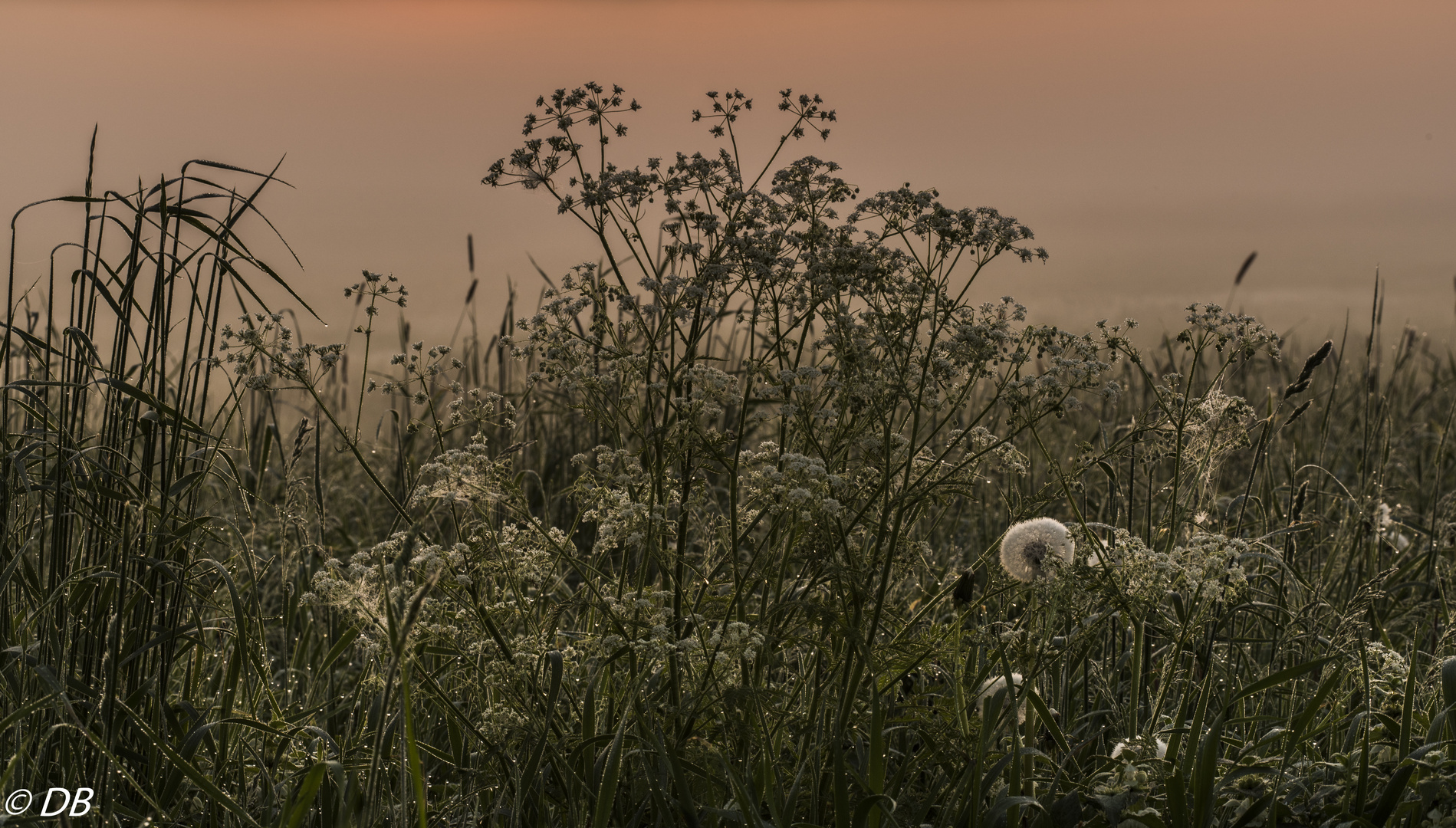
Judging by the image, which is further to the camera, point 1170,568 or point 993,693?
point 993,693

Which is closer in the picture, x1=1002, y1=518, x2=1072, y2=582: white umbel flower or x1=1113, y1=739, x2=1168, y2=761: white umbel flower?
x1=1113, y1=739, x2=1168, y2=761: white umbel flower

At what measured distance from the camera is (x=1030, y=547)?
2760 millimetres

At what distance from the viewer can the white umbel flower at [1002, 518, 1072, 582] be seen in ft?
8.97

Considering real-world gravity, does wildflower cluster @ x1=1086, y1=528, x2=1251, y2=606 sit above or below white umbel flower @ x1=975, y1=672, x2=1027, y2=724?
above

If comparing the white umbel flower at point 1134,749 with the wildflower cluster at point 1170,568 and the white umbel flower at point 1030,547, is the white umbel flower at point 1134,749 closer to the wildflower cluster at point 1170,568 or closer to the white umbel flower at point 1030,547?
the wildflower cluster at point 1170,568

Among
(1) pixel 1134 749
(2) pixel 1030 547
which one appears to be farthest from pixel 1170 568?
(1) pixel 1134 749

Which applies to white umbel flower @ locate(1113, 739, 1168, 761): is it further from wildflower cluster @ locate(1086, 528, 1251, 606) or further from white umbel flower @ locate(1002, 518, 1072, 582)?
white umbel flower @ locate(1002, 518, 1072, 582)

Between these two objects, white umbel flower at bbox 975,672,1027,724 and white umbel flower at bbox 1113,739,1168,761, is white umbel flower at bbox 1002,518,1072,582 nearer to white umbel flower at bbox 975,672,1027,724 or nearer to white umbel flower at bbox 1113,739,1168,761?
white umbel flower at bbox 975,672,1027,724

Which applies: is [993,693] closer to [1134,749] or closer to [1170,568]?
[1134,749]

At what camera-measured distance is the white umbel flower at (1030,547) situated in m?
2.73

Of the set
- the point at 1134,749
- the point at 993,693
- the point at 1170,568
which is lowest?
the point at 1134,749

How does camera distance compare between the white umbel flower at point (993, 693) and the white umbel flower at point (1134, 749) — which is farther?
the white umbel flower at point (993, 693)

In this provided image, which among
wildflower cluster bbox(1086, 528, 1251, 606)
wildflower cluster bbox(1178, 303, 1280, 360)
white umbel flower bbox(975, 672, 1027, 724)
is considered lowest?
white umbel flower bbox(975, 672, 1027, 724)

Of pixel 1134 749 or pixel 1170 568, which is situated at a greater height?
pixel 1170 568
